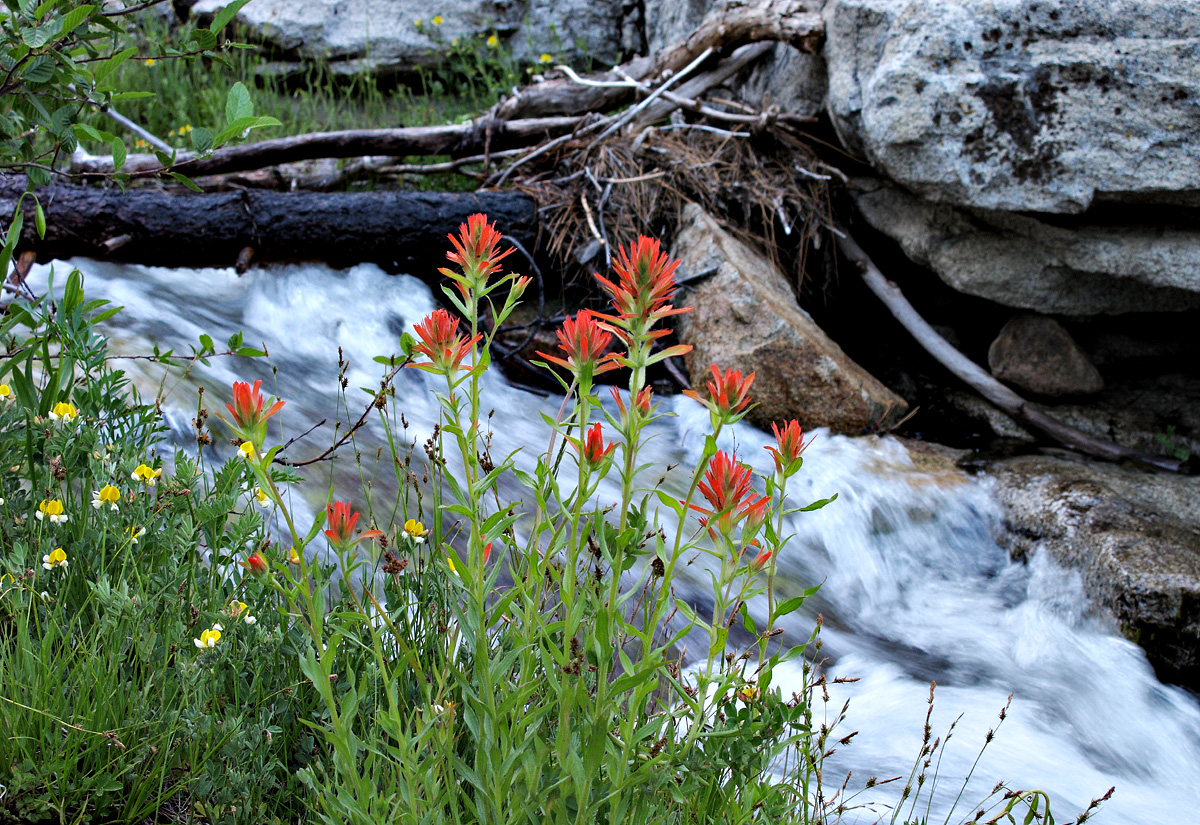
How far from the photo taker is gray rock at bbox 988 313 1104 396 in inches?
171

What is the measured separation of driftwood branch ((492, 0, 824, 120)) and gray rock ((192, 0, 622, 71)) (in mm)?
1991

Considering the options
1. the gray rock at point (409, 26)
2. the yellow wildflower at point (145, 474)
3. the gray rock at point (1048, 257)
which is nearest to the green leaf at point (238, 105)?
the yellow wildflower at point (145, 474)

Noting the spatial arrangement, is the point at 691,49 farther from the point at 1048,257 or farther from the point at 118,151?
the point at 118,151

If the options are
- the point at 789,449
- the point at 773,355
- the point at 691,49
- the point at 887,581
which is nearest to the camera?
the point at 789,449

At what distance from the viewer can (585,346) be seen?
1.03m

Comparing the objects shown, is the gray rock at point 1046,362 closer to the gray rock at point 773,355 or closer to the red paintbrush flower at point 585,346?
the gray rock at point 773,355

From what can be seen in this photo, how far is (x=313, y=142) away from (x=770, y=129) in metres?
2.67

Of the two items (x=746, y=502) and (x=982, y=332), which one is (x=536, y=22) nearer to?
(x=982, y=332)

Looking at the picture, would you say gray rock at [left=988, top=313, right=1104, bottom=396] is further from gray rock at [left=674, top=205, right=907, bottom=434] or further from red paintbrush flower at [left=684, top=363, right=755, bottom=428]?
red paintbrush flower at [left=684, top=363, right=755, bottom=428]

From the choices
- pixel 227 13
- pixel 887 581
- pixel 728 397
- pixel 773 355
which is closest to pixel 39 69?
pixel 227 13

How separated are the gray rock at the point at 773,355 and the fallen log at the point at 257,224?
3.74 ft

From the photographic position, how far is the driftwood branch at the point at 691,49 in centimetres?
448

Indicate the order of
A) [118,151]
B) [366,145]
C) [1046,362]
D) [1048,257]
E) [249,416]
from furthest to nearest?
[366,145]
[1046,362]
[1048,257]
[118,151]
[249,416]

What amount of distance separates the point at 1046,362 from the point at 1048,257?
650 millimetres
